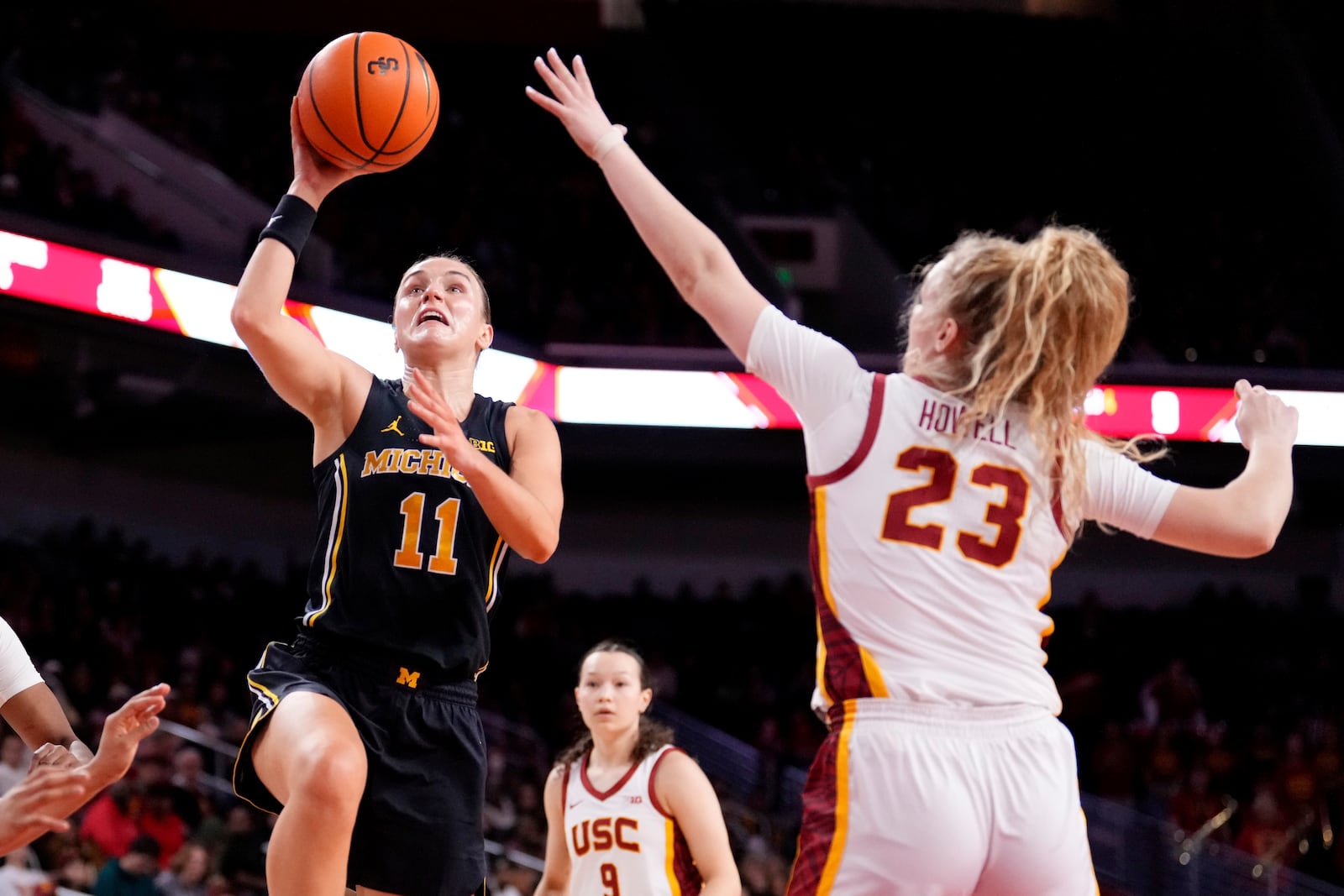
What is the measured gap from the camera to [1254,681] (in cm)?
1385

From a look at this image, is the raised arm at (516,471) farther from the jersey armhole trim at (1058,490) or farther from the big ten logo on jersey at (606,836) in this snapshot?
the big ten logo on jersey at (606,836)

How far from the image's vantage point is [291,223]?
11.7 feet

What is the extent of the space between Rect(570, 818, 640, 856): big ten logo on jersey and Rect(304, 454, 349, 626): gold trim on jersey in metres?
1.94

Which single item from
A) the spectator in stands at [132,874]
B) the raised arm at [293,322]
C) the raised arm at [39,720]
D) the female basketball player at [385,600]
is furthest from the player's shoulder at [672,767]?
the spectator in stands at [132,874]

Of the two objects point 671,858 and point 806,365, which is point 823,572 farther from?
point 671,858

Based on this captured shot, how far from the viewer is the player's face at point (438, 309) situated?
3988mm

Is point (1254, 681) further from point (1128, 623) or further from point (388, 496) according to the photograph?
point (388, 496)

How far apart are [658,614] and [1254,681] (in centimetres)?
586

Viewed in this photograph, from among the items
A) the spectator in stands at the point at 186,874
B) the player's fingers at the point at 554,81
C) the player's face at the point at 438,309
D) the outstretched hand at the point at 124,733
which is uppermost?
the player's fingers at the point at 554,81

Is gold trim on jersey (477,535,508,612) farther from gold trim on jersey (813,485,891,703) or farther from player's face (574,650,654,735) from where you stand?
player's face (574,650,654,735)

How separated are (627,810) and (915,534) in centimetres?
300

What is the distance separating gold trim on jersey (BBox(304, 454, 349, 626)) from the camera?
12.1ft

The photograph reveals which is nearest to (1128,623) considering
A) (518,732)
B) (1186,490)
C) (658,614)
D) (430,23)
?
(658,614)

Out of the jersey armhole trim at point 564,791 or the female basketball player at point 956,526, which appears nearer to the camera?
the female basketball player at point 956,526
